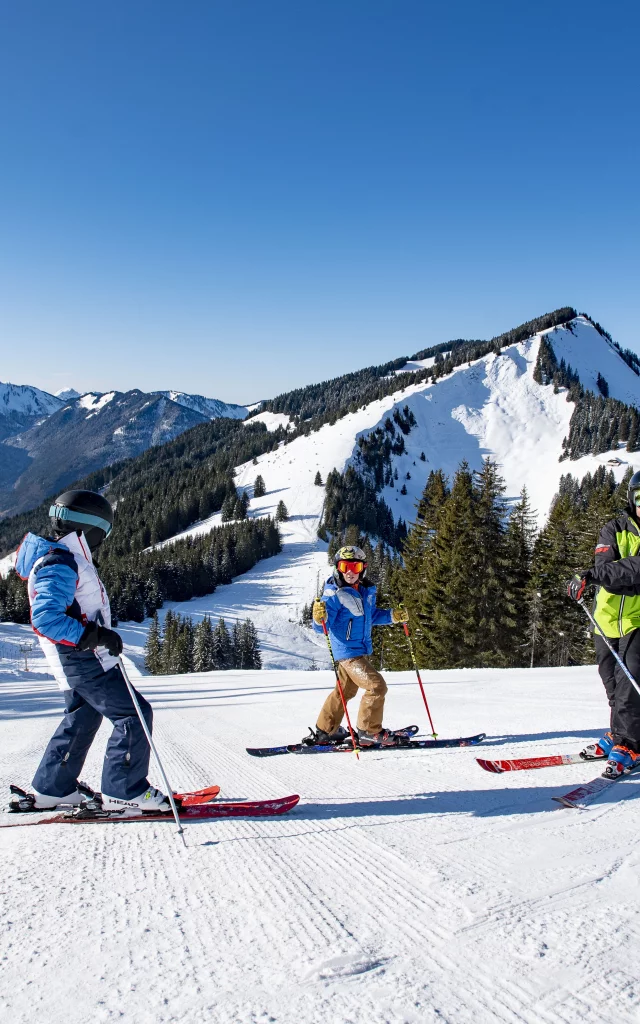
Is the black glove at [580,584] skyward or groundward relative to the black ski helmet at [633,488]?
groundward

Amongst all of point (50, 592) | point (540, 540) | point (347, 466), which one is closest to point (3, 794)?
point (50, 592)

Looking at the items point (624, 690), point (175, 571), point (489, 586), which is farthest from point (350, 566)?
point (175, 571)

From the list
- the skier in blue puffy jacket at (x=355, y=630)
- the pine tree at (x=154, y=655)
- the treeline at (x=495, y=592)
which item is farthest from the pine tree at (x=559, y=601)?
the pine tree at (x=154, y=655)

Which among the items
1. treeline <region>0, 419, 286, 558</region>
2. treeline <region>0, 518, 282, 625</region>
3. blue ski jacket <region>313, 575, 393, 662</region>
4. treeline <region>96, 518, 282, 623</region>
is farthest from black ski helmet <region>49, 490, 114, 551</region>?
treeline <region>0, 419, 286, 558</region>

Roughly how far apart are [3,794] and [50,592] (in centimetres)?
209

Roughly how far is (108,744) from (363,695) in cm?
274

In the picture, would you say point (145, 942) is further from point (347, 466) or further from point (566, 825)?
point (347, 466)

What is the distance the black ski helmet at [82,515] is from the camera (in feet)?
12.5

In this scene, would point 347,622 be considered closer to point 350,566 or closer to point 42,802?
point 350,566

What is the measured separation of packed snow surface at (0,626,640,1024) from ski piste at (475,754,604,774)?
0.09 meters

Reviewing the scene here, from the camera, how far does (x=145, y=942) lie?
2260mm

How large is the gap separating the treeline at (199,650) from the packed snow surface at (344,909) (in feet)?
163

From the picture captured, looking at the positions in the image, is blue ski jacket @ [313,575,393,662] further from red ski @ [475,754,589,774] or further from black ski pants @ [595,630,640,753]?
black ski pants @ [595,630,640,753]

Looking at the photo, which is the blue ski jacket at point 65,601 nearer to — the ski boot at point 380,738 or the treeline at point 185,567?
the ski boot at point 380,738
